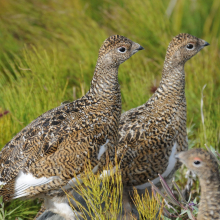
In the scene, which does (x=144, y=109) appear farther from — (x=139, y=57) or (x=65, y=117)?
(x=139, y=57)

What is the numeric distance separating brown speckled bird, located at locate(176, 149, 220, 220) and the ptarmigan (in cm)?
92

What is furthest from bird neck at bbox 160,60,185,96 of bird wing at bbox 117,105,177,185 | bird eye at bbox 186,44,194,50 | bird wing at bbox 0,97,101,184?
bird wing at bbox 0,97,101,184

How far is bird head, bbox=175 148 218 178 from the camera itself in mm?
2402

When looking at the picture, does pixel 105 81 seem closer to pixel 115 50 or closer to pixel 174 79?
pixel 115 50

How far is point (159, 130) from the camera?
3668 mm

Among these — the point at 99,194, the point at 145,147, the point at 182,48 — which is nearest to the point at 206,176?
the point at 99,194

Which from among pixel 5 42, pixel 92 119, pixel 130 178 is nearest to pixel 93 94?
pixel 92 119

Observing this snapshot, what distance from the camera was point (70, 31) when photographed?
22.3 ft

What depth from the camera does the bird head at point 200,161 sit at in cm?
240

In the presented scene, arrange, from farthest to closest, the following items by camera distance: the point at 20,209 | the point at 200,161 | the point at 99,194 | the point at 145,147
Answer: the point at 20,209, the point at 145,147, the point at 99,194, the point at 200,161

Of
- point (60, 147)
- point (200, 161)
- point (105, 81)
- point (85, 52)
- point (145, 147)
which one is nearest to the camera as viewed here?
point (200, 161)

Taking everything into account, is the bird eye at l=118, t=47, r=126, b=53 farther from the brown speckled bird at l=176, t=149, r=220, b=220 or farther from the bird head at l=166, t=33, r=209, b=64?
the brown speckled bird at l=176, t=149, r=220, b=220

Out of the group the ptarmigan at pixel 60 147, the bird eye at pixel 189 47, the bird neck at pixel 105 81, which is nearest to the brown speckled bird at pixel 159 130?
the bird eye at pixel 189 47

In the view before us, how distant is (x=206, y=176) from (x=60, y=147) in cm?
122
